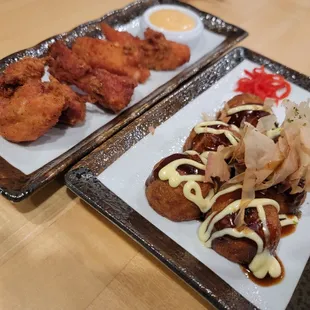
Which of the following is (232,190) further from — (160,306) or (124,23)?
(124,23)

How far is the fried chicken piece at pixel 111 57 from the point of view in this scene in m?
2.42

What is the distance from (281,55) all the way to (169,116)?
1.41m

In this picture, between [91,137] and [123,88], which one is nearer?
[91,137]

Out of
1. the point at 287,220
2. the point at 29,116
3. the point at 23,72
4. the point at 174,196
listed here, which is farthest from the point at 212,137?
the point at 23,72

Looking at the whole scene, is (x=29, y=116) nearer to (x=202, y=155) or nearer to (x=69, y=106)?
(x=69, y=106)

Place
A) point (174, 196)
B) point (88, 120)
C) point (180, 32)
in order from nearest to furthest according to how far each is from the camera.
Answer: point (174, 196), point (88, 120), point (180, 32)

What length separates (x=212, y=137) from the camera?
194 cm

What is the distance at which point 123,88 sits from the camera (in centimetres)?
223

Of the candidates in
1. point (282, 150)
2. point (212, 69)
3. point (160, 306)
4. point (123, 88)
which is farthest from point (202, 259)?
point (212, 69)

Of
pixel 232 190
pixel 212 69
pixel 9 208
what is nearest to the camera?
pixel 232 190

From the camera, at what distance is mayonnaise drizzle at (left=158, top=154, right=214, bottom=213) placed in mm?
1672

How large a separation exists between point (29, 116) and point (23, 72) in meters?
0.31

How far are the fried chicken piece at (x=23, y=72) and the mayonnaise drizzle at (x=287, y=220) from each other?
146 cm

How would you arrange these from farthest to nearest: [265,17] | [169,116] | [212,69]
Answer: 1. [265,17]
2. [212,69]
3. [169,116]
